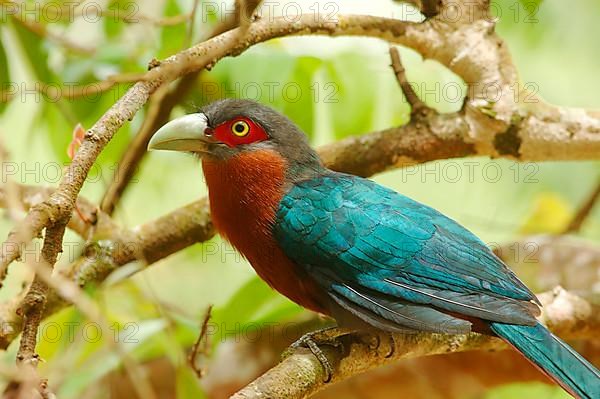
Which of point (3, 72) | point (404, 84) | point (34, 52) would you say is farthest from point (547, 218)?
point (3, 72)

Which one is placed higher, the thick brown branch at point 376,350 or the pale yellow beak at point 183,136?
the pale yellow beak at point 183,136

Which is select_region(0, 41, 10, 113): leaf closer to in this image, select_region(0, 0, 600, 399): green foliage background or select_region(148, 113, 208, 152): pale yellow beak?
select_region(0, 0, 600, 399): green foliage background

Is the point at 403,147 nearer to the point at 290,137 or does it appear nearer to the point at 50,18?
the point at 290,137

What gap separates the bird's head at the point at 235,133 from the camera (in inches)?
112

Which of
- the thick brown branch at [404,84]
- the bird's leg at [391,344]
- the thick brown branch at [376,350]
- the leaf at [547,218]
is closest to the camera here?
the thick brown branch at [376,350]

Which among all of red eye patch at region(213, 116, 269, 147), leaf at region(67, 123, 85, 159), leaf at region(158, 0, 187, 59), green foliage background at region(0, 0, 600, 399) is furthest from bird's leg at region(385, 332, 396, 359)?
leaf at region(158, 0, 187, 59)

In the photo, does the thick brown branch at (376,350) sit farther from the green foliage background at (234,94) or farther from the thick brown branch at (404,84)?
the thick brown branch at (404,84)

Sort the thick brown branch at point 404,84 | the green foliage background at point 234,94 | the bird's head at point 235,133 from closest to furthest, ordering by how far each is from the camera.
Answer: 1. the bird's head at point 235,133
2. the thick brown branch at point 404,84
3. the green foliage background at point 234,94

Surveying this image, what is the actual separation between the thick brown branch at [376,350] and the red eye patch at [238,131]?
2.67ft

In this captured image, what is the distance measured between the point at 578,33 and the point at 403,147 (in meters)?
2.93

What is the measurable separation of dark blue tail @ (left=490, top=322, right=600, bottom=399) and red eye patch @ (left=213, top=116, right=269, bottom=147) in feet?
3.61

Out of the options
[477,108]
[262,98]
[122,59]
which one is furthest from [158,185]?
[477,108]

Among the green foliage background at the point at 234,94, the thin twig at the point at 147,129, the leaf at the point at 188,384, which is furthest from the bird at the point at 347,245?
the thin twig at the point at 147,129

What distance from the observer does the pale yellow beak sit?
2.81m
